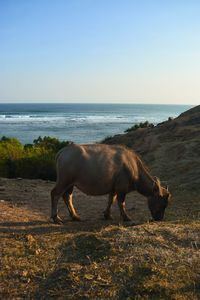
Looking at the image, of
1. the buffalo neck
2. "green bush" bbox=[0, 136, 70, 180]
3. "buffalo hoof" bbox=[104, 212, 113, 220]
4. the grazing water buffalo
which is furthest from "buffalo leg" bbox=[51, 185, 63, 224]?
"green bush" bbox=[0, 136, 70, 180]

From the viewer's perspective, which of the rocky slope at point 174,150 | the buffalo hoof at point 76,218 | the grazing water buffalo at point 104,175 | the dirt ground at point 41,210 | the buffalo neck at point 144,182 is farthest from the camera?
the rocky slope at point 174,150

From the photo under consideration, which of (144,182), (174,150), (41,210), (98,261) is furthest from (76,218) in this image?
(174,150)

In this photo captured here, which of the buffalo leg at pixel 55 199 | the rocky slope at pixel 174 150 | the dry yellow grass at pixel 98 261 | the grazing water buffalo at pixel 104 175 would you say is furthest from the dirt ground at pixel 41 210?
the rocky slope at pixel 174 150

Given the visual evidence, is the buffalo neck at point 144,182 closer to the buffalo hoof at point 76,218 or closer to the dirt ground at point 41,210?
the dirt ground at point 41,210

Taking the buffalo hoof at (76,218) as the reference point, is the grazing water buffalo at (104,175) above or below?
above

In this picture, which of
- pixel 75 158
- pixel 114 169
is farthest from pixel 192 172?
pixel 75 158

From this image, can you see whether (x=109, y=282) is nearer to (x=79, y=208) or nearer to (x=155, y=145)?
(x=79, y=208)

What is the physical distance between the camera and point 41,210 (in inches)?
344

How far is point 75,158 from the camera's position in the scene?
711 cm

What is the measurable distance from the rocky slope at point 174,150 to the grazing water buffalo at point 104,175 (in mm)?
4089

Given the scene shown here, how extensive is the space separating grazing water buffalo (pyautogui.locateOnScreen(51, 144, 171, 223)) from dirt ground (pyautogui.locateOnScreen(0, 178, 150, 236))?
1.48 feet

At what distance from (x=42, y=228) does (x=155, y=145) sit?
14.8 meters

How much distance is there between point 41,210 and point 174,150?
36.6ft

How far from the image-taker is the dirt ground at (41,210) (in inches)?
275
